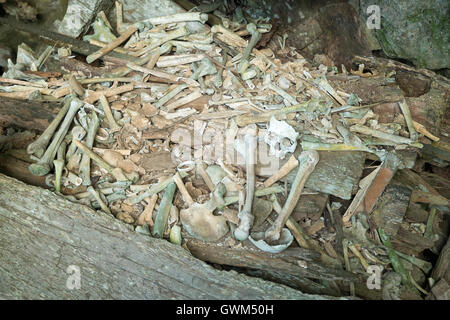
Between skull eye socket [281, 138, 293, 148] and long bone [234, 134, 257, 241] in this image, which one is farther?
skull eye socket [281, 138, 293, 148]

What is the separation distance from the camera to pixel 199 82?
387 cm

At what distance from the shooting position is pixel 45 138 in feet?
10.9

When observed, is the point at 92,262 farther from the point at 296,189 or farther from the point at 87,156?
the point at 296,189

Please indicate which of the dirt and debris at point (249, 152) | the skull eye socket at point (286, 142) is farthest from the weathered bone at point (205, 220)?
the skull eye socket at point (286, 142)

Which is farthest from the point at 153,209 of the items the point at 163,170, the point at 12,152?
the point at 12,152

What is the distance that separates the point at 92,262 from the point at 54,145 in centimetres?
127

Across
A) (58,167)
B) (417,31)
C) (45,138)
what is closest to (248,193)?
(58,167)

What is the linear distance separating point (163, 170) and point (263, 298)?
1446mm

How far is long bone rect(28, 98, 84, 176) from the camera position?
3.08 m

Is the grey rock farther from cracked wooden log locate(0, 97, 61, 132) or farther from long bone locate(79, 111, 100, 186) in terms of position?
cracked wooden log locate(0, 97, 61, 132)

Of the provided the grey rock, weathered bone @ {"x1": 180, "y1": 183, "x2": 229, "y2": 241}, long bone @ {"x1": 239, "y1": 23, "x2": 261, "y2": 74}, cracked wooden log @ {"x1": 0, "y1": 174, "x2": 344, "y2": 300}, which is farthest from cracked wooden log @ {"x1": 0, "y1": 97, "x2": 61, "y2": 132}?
the grey rock

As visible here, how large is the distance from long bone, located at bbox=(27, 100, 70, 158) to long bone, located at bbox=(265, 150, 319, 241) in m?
2.15

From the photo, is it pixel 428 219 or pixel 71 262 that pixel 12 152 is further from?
pixel 428 219

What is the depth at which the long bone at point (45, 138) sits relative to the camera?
3.24m
